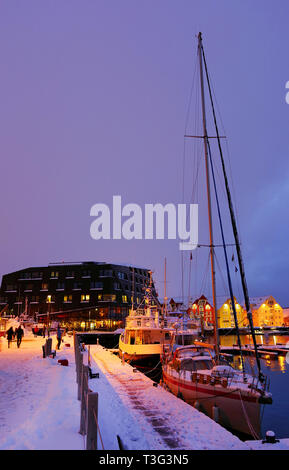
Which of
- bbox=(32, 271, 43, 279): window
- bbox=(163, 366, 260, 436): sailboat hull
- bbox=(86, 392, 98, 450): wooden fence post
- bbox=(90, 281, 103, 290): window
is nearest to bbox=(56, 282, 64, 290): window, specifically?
bbox=(32, 271, 43, 279): window

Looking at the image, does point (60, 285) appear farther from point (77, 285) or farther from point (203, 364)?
point (203, 364)

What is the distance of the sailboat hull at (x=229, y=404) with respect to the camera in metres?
12.7

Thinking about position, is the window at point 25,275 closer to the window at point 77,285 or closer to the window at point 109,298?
the window at point 77,285

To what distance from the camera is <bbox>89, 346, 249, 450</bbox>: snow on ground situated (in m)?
9.16

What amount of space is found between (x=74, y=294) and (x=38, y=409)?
257 ft

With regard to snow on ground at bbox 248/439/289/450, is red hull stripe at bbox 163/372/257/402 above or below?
below

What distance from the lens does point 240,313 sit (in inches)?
4523

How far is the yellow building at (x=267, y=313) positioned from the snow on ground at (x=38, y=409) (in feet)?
387

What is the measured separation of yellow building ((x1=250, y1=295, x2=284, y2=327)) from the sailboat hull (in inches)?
4497

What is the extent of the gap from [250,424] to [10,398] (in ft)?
32.7

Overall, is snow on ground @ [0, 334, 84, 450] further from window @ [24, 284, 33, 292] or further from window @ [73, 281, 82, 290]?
window @ [24, 284, 33, 292]

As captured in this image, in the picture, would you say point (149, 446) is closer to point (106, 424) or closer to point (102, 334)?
point (106, 424)

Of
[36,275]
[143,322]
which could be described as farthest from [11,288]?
[143,322]
